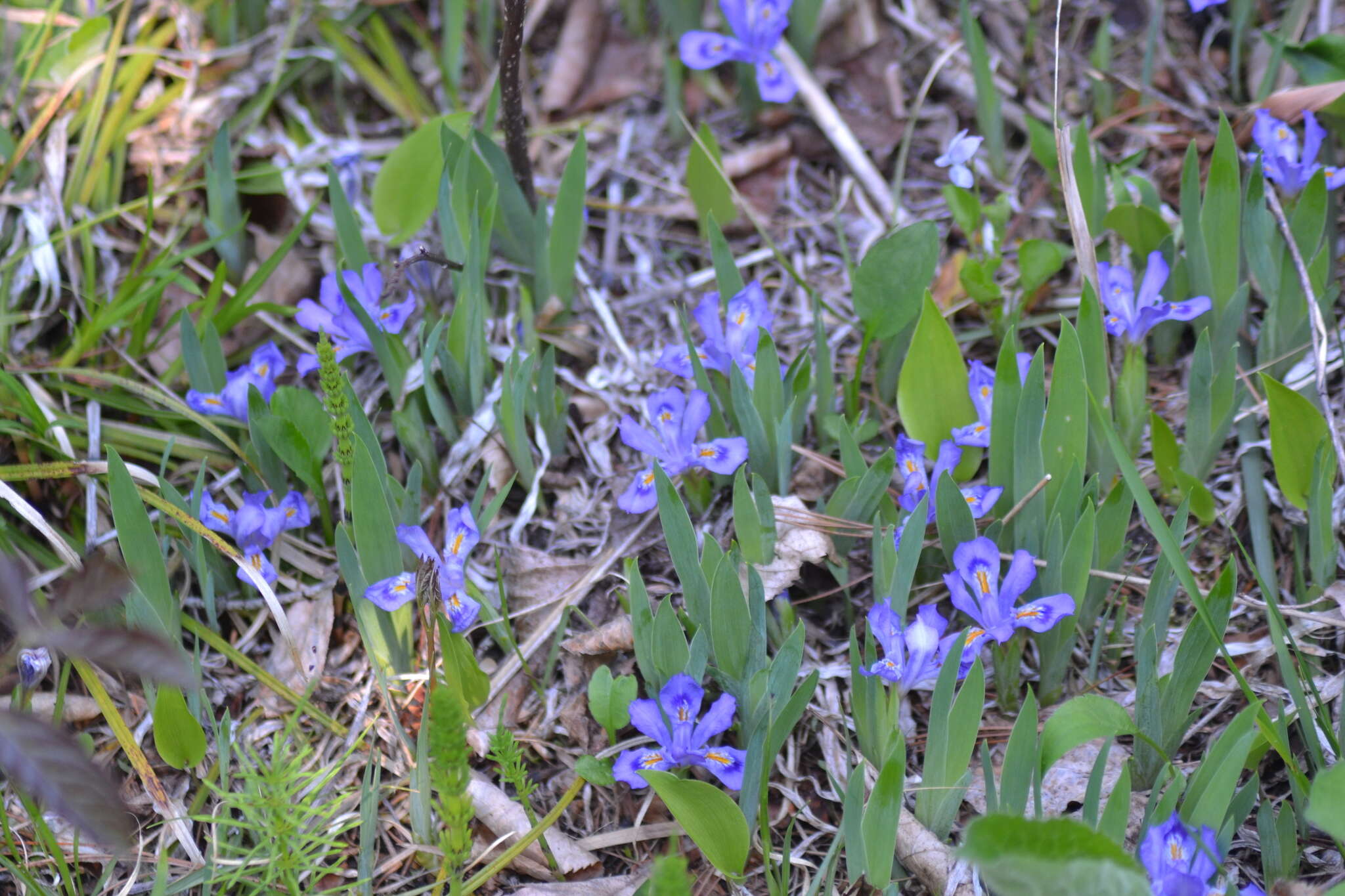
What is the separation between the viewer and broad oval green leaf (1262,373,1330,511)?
168cm

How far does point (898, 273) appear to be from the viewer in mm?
1913

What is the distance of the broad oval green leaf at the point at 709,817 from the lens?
136 centimetres

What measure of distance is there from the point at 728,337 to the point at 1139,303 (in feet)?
2.41

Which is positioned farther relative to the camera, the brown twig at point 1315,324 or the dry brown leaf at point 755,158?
the dry brown leaf at point 755,158

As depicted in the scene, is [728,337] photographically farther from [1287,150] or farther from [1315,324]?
[1287,150]

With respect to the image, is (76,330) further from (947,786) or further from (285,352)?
(947,786)

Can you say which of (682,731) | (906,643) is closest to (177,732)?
(682,731)

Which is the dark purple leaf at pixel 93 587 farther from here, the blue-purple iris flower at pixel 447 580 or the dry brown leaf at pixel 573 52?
the dry brown leaf at pixel 573 52

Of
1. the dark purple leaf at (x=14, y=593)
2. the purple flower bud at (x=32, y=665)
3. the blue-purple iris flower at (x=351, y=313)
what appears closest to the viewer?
the dark purple leaf at (x=14, y=593)

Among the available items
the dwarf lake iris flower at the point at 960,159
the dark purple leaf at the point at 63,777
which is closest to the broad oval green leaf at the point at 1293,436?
the dwarf lake iris flower at the point at 960,159

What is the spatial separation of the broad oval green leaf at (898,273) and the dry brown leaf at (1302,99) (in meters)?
0.82

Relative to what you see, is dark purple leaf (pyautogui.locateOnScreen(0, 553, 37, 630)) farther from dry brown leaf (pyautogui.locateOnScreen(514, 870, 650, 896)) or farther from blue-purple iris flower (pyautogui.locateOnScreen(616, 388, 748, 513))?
blue-purple iris flower (pyautogui.locateOnScreen(616, 388, 748, 513))

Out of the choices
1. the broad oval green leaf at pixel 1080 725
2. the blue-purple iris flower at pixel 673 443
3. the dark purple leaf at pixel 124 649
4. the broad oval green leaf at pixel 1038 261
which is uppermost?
the dark purple leaf at pixel 124 649

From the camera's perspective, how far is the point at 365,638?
1.72m
